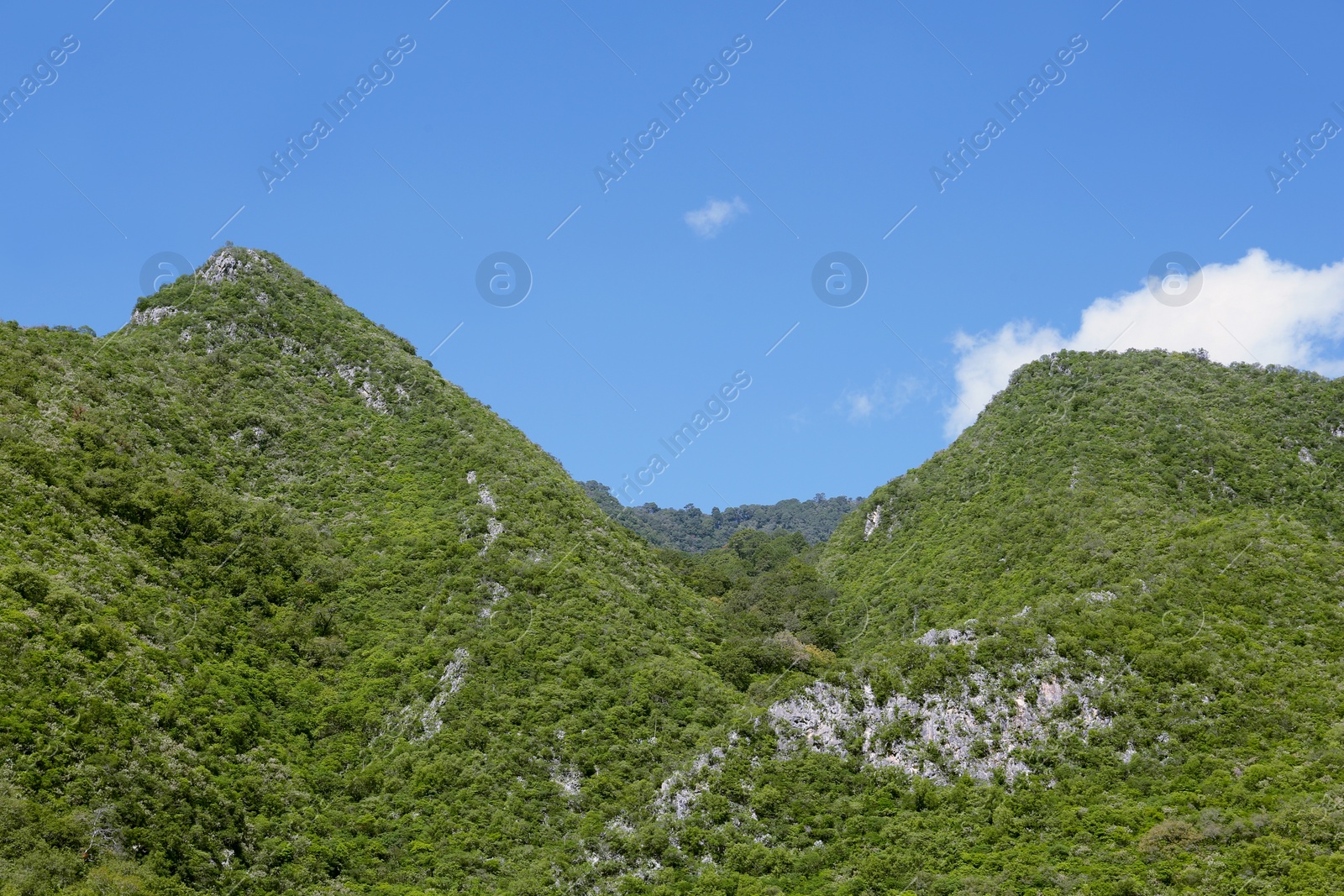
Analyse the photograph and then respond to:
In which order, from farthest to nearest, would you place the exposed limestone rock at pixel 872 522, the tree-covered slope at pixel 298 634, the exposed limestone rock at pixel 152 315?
the exposed limestone rock at pixel 872 522
the exposed limestone rock at pixel 152 315
the tree-covered slope at pixel 298 634

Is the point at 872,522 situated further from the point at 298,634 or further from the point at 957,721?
the point at 298,634

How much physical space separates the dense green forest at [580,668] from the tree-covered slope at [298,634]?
26cm

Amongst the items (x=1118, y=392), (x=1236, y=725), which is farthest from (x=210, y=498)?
(x=1118, y=392)

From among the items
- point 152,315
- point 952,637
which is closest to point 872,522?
point 952,637

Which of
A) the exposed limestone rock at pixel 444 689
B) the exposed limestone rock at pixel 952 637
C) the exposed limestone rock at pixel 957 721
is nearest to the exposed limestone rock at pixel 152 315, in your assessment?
the exposed limestone rock at pixel 444 689

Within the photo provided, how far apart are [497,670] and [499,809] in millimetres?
11173

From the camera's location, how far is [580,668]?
69.2m

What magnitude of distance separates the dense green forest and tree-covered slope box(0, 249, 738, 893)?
10.2 inches

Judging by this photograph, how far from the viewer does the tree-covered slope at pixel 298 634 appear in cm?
5000

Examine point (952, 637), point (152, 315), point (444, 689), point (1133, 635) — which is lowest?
point (444, 689)

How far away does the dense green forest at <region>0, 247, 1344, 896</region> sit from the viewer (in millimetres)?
50312

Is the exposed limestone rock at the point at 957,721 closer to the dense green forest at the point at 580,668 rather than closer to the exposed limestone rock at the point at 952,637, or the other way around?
the dense green forest at the point at 580,668

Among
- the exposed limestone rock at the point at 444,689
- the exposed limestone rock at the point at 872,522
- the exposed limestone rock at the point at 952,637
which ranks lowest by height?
the exposed limestone rock at the point at 444,689

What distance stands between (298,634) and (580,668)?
64.3 feet
